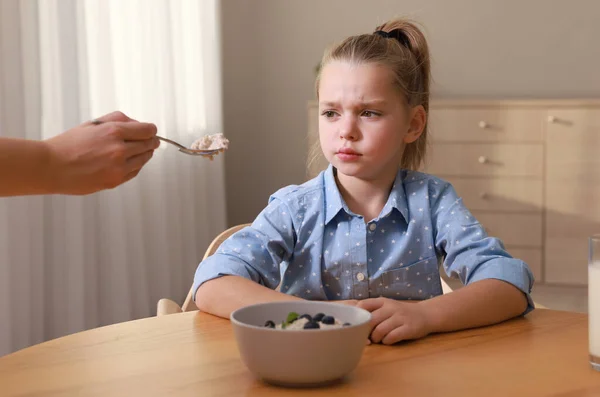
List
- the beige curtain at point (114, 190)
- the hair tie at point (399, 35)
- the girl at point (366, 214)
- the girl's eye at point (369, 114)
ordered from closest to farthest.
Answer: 1. the girl at point (366, 214)
2. the girl's eye at point (369, 114)
3. the hair tie at point (399, 35)
4. the beige curtain at point (114, 190)

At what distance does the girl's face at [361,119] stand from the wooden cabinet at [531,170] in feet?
7.49

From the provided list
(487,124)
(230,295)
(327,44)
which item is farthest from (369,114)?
(327,44)

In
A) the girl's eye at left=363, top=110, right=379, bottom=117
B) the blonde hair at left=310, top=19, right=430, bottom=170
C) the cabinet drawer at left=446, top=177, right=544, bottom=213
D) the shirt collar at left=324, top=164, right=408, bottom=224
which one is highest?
the blonde hair at left=310, top=19, right=430, bottom=170

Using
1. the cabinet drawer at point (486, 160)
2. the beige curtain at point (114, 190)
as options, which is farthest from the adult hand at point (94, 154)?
the cabinet drawer at point (486, 160)

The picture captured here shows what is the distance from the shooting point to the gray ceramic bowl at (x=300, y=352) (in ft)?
2.63

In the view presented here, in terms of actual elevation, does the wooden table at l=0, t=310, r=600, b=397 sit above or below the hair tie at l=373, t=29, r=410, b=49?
below

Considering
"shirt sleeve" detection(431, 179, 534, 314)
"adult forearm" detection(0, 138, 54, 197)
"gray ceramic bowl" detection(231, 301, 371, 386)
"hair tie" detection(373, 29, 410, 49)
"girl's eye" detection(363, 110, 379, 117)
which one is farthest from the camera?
"hair tie" detection(373, 29, 410, 49)

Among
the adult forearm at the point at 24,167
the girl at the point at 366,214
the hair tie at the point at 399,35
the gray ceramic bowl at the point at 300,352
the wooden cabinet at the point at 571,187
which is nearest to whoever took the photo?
the gray ceramic bowl at the point at 300,352

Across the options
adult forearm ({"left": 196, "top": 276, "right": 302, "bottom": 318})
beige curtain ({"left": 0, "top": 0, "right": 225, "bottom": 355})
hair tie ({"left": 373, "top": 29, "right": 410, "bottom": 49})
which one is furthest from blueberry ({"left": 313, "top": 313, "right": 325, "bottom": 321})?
beige curtain ({"left": 0, "top": 0, "right": 225, "bottom": 355})

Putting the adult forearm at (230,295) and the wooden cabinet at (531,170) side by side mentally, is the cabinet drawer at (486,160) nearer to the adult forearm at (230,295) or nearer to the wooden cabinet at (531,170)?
the wooden cabinet at (531,170)

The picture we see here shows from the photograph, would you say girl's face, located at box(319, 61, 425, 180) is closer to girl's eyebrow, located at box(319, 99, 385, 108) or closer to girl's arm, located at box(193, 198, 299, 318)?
girl's eyebrow, located at box(319, 99, 385, 108)

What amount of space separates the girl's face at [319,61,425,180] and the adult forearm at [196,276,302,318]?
34cm

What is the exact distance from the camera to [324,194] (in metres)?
1.51

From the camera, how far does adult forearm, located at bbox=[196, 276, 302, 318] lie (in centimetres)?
116
